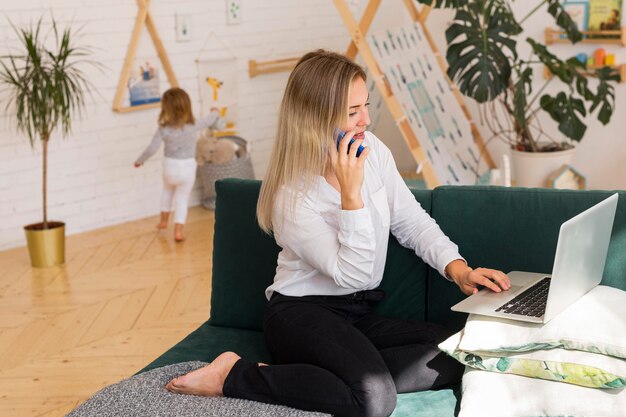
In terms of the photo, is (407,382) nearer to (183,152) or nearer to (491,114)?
(183,152)

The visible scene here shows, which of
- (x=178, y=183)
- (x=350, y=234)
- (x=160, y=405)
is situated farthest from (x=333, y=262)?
(x=178, y=183)

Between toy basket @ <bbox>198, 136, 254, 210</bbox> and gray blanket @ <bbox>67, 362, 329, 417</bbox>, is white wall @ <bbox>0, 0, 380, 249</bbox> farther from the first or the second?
gray blanket @ <bbox>67, 362, 329, 417</bbox>

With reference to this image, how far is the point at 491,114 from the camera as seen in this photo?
245 inches

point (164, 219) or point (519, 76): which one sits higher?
point (519, 76)

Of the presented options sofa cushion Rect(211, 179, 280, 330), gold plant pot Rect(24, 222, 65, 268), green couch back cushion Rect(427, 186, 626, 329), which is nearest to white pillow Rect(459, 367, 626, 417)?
green couch back cushion Rect(427, 186, 626, 329)

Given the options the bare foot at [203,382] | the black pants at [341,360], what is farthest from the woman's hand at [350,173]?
the bare foot at [203,382]

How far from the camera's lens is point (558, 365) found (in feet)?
6.73

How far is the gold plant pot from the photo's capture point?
4816 millimetres

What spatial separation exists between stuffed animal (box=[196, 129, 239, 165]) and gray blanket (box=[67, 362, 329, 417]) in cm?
379

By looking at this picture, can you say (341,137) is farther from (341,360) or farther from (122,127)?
(122,127)

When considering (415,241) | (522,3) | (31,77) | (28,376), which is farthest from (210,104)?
(415,241)

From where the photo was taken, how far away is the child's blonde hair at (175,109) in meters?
5.30

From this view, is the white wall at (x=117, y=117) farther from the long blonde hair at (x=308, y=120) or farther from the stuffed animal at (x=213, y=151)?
the long blonde hair at (x=308, y=120)

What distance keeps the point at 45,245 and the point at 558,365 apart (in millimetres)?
3410
